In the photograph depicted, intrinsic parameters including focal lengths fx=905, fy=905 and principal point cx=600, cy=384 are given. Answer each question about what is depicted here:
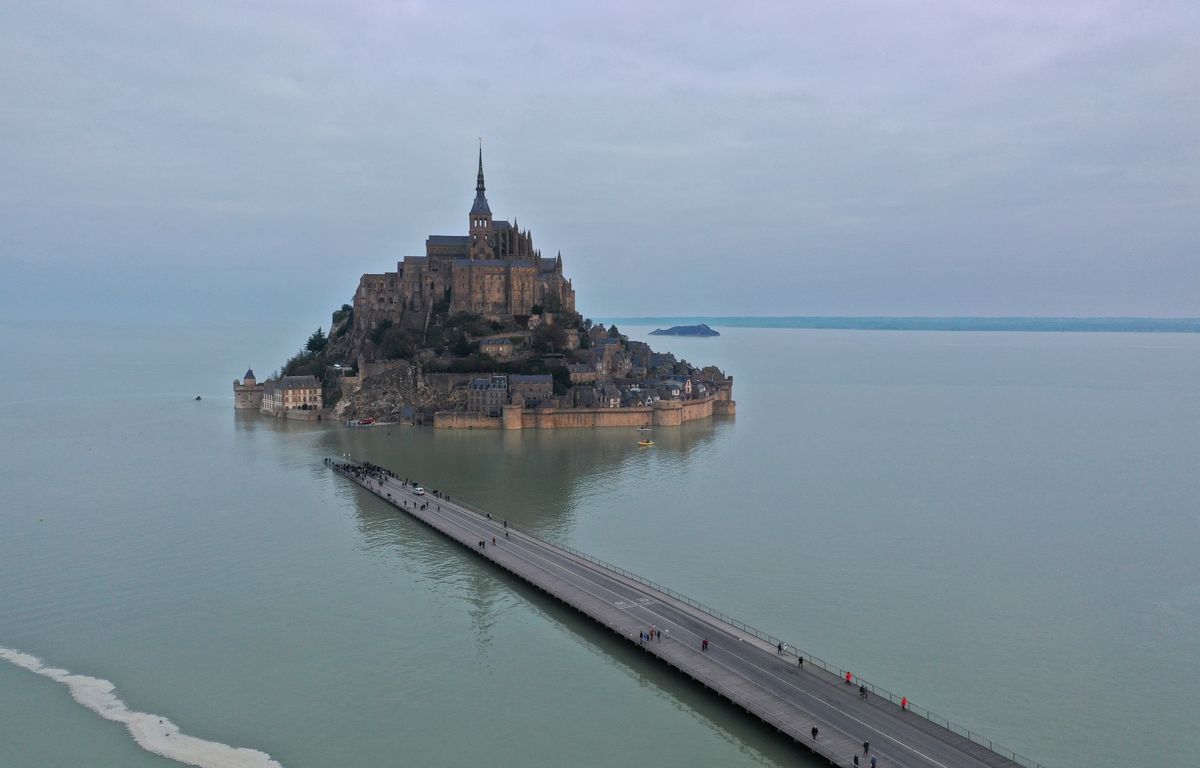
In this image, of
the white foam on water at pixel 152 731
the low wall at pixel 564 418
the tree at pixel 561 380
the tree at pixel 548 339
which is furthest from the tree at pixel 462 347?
the white foam on water at pixel 152 731

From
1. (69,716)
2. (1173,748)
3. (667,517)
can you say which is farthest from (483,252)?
(1173,748)

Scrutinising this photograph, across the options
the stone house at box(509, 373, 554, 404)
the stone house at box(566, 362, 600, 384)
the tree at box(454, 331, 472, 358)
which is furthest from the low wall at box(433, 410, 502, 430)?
the tree at box(454, 331, 472, 358)

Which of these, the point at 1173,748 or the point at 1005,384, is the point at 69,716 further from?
the point at 1005,384

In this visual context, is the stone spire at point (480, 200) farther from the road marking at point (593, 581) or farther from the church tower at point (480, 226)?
the road marking at point (593, 581)

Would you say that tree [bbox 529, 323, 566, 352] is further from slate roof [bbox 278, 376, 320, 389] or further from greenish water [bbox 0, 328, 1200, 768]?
slate roof [bbox 278, 376, 320, 389]

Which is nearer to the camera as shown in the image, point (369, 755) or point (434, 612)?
point (369, 755)

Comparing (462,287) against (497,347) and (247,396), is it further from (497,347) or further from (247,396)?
(247,396)

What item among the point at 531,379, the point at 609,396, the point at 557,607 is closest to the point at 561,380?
the point at 531,379
